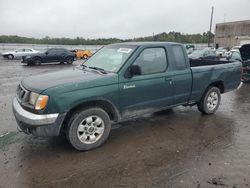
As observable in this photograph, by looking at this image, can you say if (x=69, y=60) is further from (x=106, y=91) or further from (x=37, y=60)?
(x=106, y=91)

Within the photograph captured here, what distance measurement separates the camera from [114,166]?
3738mm

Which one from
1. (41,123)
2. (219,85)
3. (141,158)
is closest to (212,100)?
(219,85)

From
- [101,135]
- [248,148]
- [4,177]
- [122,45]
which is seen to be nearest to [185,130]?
[248,148]

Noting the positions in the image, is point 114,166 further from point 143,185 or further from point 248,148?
point 248,148

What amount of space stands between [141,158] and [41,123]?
1.67 meters

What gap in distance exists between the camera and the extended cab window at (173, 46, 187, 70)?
5270mm

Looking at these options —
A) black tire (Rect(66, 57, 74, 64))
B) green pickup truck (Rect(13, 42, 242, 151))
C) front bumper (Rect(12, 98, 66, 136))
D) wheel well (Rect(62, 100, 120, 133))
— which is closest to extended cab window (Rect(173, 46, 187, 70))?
green pickup truck (Rect(13, 42, 242, 151))

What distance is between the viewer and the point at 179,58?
17.5 feet

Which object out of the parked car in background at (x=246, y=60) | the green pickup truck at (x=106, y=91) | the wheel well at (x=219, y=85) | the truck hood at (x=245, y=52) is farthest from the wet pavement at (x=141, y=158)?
the truck hood at (x=245, y=52)

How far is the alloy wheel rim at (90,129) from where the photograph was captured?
413 centimetres

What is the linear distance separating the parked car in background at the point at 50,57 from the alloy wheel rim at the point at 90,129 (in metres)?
18.6

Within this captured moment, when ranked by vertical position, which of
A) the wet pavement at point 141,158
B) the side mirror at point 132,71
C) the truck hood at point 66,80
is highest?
the side mirror at point 132,71

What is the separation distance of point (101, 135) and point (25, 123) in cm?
128

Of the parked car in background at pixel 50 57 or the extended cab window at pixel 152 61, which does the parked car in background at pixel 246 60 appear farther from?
the parked car in background at pixel 50 57
